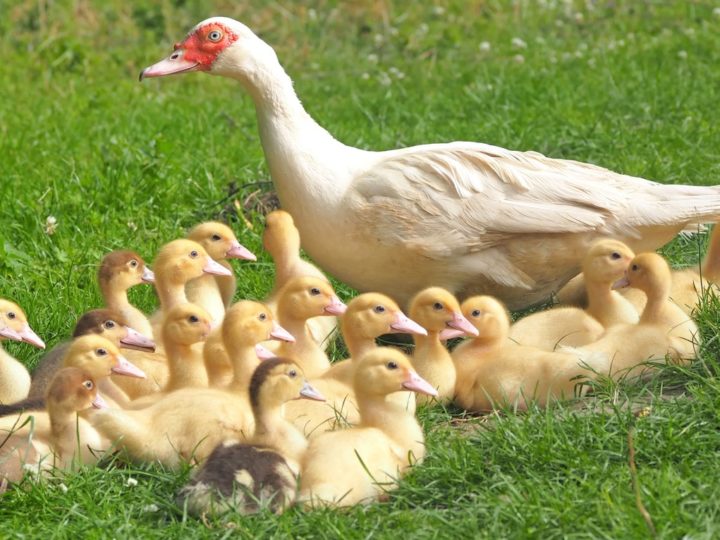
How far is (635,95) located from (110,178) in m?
4.13

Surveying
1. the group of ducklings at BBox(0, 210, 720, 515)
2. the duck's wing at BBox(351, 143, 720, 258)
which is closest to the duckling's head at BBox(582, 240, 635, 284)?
the group of ducklings at BBox(0, 210, 720, 515)

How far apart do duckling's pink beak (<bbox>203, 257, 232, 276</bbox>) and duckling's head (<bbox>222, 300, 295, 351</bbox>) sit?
81 centimetres

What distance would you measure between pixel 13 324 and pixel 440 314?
1.91m

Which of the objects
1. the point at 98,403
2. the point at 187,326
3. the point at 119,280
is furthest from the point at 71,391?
the point at 119,280

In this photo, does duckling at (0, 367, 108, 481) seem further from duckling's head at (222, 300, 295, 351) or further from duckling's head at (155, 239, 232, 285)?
duckling's head at (155, 239, 232, 285)

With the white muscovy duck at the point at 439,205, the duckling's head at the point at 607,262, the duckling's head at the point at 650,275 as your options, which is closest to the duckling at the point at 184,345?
the white muscovy duck at the point at 439,205

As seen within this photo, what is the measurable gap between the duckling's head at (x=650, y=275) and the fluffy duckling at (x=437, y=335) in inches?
31.0

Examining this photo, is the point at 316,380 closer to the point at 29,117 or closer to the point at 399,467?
the point at 399,467

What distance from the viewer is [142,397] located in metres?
5.71

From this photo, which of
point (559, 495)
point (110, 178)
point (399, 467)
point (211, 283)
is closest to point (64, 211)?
point (110, 178)

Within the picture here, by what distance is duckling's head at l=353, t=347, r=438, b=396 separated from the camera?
5137 mm

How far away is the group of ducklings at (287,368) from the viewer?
4902mm

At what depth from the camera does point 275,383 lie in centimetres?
496

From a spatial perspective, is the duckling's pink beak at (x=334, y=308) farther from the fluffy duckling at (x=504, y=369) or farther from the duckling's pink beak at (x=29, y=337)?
the duckling's pink beak at (x=29, y=337)
